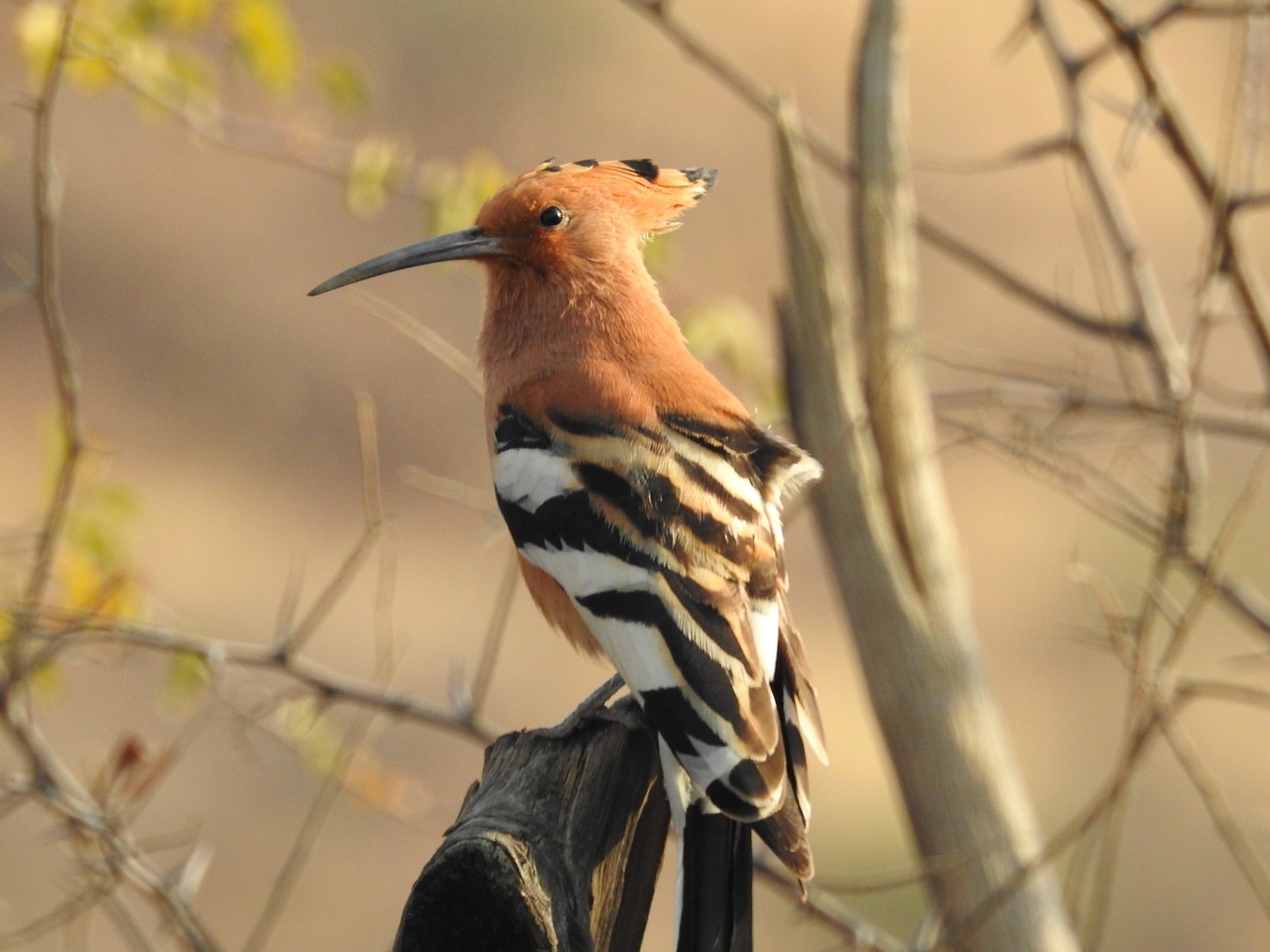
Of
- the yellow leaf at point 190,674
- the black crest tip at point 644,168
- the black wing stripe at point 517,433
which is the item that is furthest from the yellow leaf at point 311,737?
the black crest tip at point 644,168

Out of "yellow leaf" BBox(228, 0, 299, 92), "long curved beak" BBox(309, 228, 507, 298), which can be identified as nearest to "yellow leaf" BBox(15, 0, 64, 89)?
"yellow leaf" BBox(228, 0, 299, 92)

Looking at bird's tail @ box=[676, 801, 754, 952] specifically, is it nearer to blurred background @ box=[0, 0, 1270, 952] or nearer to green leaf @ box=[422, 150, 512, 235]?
green leaf @ box=[422, 150, 512, 235]

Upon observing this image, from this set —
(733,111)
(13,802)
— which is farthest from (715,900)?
(733,111)

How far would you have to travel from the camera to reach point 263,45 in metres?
3.03

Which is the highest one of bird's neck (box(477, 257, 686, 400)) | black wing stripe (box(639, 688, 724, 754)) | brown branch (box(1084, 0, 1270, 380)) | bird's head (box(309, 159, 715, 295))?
brown branch (box(1084, 0, 1270, 380))

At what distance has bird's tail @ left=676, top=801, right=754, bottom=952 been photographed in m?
1.82

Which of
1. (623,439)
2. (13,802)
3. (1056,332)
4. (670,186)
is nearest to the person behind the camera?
(623,439)

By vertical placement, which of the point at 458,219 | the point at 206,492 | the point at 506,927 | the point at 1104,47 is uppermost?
the point at 1104,47

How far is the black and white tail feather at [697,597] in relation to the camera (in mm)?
1931

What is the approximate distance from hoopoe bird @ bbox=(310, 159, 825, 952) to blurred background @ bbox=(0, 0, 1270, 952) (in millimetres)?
1887

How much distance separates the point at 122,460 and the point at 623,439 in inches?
232

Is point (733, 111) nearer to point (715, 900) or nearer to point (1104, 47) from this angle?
point (1104, 47)

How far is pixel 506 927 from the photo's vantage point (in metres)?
1.68

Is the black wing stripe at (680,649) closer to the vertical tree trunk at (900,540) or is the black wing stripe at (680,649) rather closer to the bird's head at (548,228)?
the vertical tree trunk at (900,540)
